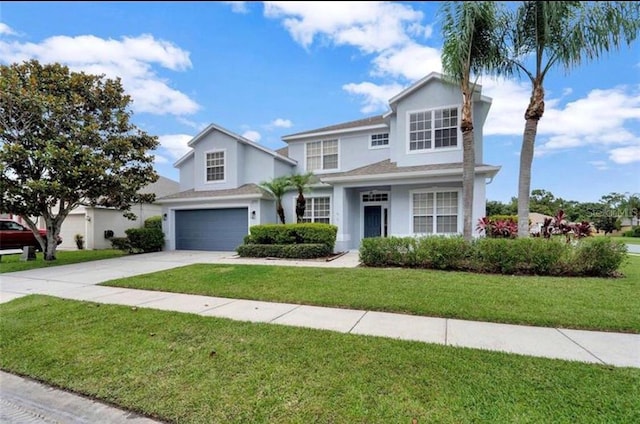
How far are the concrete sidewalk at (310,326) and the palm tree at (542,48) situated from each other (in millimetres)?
6419

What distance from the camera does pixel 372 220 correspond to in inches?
607

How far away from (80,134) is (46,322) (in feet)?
32.3

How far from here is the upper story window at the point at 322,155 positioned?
17.2 meters

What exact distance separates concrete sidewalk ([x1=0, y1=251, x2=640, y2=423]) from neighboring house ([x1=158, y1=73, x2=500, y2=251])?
8124mm

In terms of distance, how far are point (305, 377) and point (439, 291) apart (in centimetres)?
432

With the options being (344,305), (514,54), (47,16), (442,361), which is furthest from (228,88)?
(514,54)

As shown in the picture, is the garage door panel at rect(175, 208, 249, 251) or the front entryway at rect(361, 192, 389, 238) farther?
the garage door panel at rect(175, 208, 249, 251)

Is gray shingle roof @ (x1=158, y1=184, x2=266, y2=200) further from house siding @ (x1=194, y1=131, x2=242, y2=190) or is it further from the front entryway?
the front entryway

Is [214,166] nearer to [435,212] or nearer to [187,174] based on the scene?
[187,174]

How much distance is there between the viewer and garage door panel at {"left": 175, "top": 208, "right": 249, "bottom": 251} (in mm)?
16438

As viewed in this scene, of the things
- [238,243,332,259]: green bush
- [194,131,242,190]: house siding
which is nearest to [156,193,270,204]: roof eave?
[194,131,242,190]: house siding

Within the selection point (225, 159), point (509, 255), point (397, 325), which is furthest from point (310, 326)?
point (225, 159)

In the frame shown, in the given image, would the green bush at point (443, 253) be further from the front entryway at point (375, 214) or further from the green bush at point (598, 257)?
the front entryway at point (375, 214)

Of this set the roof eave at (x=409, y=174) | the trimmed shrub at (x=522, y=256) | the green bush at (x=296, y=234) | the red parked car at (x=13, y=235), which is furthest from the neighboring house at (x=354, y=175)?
the red parked car at (x=13, y=235)
